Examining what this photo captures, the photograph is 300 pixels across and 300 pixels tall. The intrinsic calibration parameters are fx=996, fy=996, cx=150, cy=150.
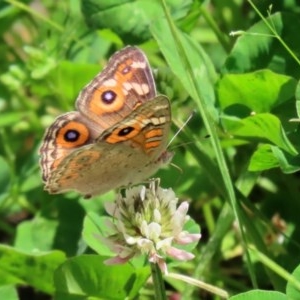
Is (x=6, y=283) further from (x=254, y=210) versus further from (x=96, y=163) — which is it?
(x=254, y=210)

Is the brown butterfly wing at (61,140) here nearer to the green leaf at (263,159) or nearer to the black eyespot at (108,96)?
the black eyespot at (108,96)

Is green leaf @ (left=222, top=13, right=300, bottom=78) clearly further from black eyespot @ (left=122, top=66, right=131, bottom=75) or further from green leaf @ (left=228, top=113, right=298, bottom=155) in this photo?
black eyespot @ (left=122, top=66, right=131, bottom=75)

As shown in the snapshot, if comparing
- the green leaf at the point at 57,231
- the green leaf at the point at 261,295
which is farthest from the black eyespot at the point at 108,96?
the green leaf at the point at 57,231

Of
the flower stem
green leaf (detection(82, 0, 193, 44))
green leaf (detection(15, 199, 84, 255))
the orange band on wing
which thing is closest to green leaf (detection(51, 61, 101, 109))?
green leaf (detection(82, 0, 193, 44))

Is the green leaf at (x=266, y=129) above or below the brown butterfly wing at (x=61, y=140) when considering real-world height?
below

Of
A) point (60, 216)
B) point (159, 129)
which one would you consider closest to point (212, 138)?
point (159, 129)

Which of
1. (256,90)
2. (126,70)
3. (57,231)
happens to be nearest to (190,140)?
(256,90)
